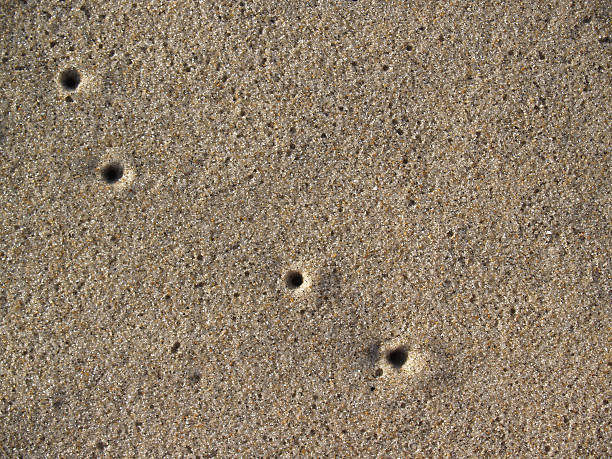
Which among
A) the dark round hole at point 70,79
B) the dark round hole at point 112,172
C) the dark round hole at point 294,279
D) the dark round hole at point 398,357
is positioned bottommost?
the dark round hole at point 398,357

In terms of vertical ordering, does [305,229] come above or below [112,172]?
below

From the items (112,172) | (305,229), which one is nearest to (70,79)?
(112,172)

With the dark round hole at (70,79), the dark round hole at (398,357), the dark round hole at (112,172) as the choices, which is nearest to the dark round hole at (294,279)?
the dark round hole at (398,357)

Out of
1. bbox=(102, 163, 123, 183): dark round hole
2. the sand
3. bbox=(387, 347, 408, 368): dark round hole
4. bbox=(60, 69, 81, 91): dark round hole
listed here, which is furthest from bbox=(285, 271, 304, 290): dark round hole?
bbox=(60, 69, 81, 91): dark round hole

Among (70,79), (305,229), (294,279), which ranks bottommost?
(294,279)

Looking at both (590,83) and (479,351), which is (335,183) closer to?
(479,351)

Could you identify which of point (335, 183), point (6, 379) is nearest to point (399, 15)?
point (335, 183)

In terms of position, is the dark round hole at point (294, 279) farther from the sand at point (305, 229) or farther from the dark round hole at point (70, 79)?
the dark round hole at point (70, 79)

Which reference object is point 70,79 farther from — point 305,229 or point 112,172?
point 305,229
